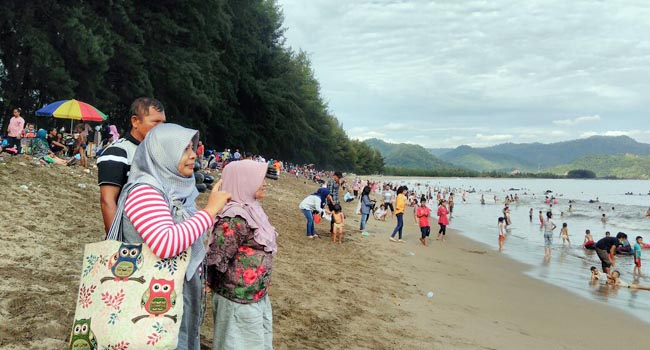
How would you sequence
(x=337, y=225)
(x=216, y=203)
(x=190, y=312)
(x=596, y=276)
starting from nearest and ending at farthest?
1. (x=216, y=203)
2. (x=190, y=312)
3. (x=596, y=276)
4. (x=337, y=225)

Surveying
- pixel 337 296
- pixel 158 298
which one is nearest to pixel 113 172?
pixel 158 298

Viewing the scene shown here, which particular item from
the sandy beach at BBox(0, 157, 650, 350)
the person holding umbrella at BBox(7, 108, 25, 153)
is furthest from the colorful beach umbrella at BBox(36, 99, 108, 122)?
the sandy beach at BBox(0, 157, 650, 350)

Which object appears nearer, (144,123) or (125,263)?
(125,263)

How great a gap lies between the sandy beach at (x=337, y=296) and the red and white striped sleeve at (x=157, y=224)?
6.77ft

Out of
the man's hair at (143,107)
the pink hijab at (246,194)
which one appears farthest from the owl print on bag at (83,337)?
the man's hair at (143,107)

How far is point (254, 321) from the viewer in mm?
2727

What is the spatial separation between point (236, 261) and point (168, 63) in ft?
80.9

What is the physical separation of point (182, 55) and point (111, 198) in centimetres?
2505

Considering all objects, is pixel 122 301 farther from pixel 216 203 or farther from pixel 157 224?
pixel 216 203

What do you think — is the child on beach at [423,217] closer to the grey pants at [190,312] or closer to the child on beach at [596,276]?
the child on beach at [596,276]

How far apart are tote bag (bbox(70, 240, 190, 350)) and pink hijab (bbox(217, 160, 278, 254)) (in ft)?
2.65

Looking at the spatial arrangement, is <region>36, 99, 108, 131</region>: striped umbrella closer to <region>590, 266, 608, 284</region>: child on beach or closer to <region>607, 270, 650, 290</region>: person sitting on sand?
<region>590, 266, 608, 284</region>: child on beach

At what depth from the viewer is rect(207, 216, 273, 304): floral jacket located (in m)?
2.73

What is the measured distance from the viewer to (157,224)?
2.02 meters
